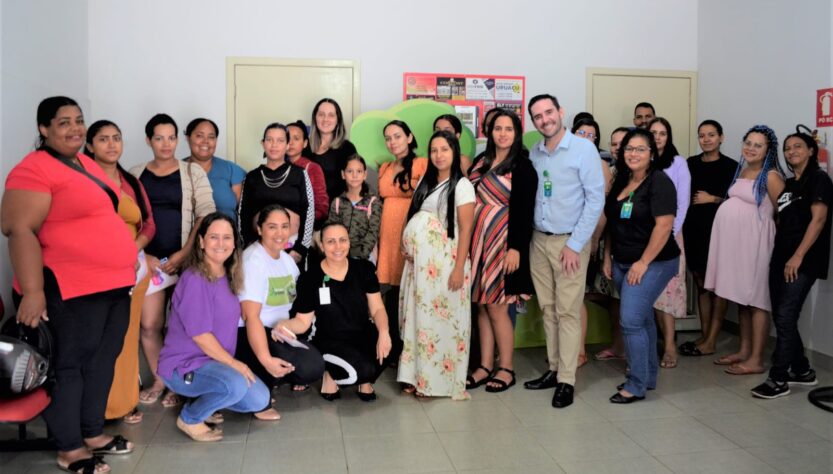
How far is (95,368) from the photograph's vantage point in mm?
2768

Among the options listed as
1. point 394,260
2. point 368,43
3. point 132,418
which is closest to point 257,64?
point 368,43

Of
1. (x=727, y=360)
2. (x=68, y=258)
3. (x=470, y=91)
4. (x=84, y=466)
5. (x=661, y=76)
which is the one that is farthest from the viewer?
(x=661, y=76)

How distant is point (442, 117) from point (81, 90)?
2589mm

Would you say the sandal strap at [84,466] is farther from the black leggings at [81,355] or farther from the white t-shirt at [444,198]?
the white t-shirt at [444,198]

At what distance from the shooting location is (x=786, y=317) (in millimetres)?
3811

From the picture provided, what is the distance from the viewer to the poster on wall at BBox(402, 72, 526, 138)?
5270mm

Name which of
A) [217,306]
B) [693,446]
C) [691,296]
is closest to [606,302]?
[691,296]

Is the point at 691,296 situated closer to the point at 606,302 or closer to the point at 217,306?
the point at 606,302

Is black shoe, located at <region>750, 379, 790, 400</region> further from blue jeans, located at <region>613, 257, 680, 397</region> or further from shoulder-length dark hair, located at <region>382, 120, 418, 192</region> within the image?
shoulder-length dark hair, located at <region>382, 120, 418, 192</region>

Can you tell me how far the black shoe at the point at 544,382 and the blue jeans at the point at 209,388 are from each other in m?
1.63

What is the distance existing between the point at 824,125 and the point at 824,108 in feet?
0.36

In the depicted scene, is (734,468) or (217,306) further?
(217,306)

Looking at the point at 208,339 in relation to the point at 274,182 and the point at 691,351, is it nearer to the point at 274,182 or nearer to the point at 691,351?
the point at 274,182

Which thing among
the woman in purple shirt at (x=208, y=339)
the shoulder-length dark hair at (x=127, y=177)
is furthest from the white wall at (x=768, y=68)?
the shoulder-length dark hair at (x=127, y=177)
